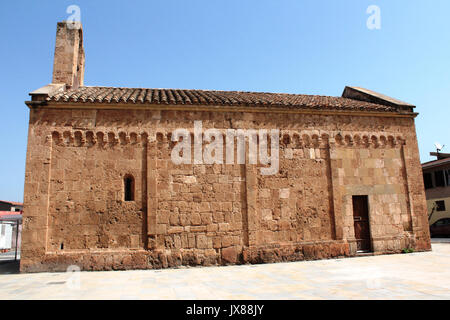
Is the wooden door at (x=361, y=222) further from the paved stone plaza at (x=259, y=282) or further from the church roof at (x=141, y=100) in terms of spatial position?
the church roof at (x=141, y=100)

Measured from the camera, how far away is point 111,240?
345 inches

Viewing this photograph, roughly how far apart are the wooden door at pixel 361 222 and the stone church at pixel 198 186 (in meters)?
0.04

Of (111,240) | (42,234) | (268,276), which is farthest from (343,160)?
(42,234)

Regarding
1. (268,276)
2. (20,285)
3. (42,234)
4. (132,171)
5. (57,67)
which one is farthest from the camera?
(57,67)

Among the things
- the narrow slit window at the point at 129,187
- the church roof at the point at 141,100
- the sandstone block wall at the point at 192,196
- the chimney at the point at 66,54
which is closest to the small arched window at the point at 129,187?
the narrow slit window at the point at 129,187

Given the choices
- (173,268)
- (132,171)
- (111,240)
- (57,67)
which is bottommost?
(173,268)

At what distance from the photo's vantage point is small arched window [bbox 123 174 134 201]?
9186 millimetres

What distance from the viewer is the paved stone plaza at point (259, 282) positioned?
529 centimetres

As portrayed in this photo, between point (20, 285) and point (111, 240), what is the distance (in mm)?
2493

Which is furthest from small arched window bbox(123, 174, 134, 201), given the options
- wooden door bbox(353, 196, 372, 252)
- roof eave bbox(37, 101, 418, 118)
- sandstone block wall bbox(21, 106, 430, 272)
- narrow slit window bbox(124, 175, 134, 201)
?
wooden door bbox(353, 196, 372, 252)

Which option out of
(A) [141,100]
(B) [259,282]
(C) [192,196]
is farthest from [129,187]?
(B) [259,282]
